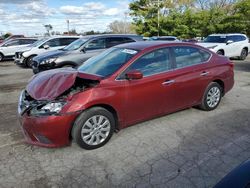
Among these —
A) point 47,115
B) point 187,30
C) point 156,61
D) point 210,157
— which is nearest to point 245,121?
point 210,157

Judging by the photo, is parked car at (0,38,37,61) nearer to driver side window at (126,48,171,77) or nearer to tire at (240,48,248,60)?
tire at (240,48,248,60)

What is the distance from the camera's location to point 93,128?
4.00 metres

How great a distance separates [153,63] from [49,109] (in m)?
1.94

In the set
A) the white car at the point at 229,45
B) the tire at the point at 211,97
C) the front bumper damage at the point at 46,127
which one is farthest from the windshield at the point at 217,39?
the front bumper damage at the point at 46,127

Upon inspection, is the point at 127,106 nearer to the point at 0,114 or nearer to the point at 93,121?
the point at 93,121

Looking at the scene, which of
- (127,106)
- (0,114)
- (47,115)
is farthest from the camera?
(0,114)

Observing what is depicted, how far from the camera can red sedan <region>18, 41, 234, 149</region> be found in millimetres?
3814

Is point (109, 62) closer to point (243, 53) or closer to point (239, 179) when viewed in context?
point (239, 179)

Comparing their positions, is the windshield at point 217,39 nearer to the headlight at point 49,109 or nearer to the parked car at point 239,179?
the headlight at point 49,109

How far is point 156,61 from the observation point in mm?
4688

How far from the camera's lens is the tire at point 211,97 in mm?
5477

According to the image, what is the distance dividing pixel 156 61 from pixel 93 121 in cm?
158

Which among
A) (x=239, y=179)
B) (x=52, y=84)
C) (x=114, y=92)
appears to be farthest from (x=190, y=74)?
(x=239, y=179)

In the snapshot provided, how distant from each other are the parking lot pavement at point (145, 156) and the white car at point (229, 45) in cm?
891
